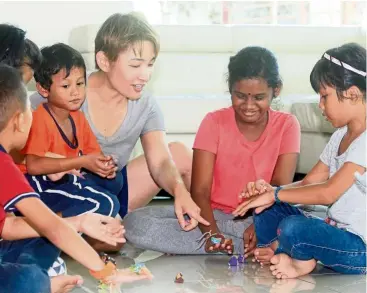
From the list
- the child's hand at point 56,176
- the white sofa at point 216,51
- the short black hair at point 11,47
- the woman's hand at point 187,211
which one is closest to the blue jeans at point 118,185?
the child's hand at point 56,176

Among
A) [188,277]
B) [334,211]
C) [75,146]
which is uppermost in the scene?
[75,146]

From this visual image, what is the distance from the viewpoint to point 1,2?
156 inches

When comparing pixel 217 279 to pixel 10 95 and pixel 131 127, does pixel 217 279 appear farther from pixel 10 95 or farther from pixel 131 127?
pixel 10 95

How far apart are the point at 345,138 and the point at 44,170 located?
86cm

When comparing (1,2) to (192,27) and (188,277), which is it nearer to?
(192,27)

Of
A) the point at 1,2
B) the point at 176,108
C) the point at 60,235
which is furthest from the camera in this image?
the point at 1,2

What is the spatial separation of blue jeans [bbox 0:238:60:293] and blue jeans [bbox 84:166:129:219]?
460mm

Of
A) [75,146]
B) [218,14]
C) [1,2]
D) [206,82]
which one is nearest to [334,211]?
[75,146]

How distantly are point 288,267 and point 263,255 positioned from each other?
0.56 feet

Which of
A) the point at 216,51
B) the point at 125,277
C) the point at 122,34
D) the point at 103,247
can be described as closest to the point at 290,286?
the point at 125,277

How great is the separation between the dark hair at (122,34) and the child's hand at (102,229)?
0.77m

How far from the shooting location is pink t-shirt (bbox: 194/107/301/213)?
2.51 meters

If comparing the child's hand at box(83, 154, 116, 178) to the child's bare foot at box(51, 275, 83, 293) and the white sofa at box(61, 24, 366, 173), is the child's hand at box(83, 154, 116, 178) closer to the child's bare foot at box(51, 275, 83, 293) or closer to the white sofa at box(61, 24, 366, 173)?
the child's bare foot at box(51, 275, 83, 293)

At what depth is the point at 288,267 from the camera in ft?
7.04
